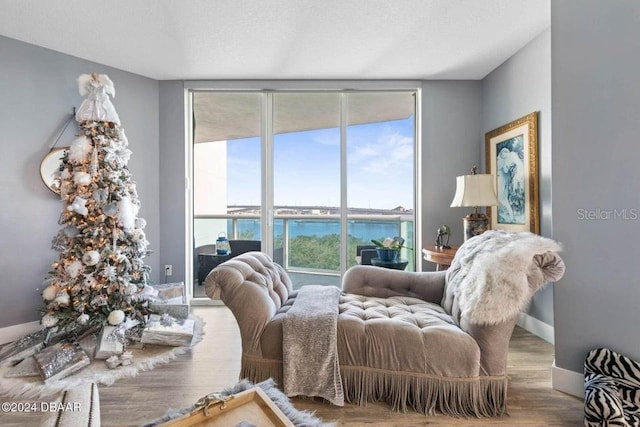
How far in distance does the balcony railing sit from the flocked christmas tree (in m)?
1.18

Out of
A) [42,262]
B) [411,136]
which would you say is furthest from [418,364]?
[42,262]

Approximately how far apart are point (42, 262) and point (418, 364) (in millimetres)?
3222

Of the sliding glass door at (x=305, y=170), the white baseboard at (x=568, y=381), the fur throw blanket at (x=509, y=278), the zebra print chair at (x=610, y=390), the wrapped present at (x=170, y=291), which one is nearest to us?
the zebra print chair at (x=610, y=390)

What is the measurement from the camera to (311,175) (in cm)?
367

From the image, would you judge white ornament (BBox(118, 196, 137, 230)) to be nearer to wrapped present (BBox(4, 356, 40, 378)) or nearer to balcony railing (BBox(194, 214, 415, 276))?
wrapped present (BBox(4, 356, 40, 378))

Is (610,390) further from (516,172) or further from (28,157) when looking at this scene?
(28,157)

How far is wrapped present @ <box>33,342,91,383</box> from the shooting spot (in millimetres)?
1987

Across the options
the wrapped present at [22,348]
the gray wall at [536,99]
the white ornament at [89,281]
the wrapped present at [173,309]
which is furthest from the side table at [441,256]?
the wrapped present at [22,348]

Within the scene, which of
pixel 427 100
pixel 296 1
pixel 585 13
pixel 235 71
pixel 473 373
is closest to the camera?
pixel 473 373

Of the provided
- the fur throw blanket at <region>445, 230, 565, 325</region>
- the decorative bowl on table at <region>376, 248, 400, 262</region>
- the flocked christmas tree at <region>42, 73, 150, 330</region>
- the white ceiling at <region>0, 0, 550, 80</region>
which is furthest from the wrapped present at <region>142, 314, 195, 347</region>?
the white ceiling at <region>0, 0, 550, 80</region>

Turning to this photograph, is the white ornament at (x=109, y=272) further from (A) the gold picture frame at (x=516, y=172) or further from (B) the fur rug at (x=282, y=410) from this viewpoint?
(A) the gold picture frame at (x=516, y=172)

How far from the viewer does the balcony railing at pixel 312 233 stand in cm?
365

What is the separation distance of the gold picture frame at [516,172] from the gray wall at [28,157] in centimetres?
396

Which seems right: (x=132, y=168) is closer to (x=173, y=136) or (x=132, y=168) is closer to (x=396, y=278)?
(x=173, y=136)
